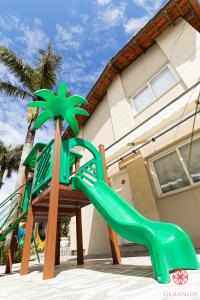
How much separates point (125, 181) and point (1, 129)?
16856mm

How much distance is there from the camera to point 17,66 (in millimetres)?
12492

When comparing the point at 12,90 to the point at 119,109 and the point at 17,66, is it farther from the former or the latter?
the point at 119,109

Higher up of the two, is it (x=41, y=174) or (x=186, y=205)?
(x=41, y=174)

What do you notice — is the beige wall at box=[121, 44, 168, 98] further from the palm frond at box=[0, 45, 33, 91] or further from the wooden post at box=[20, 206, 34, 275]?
the wooden post at box=[20, 206, 34, 275]

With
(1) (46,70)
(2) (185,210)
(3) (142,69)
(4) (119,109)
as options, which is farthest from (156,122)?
(1) (46,70)

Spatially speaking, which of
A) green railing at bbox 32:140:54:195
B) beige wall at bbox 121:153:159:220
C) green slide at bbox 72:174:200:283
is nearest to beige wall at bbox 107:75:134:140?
beige wall at bbox 121:153:159:220

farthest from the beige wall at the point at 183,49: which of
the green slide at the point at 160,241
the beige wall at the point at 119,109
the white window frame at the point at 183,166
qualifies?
the green slide at the point at 160,241

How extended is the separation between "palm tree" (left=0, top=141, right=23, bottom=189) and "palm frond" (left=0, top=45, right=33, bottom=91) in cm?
1689

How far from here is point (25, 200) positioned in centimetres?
659

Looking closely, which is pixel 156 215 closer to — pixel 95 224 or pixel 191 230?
pixel 191 230

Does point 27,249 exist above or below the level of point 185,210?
below

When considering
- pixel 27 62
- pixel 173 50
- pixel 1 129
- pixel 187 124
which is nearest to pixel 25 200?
pixel 187 124

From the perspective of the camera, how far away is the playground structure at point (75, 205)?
2.85 meters

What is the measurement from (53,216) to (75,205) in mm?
2082
